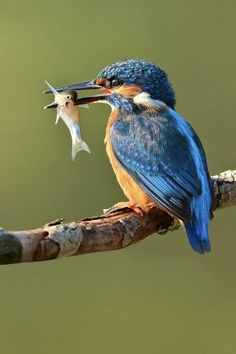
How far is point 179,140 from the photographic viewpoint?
3383mm

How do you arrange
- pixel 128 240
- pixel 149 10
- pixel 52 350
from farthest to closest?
pixel 149 10 < pixel 52 350 < pixel 128 240

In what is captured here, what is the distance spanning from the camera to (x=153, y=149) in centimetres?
338

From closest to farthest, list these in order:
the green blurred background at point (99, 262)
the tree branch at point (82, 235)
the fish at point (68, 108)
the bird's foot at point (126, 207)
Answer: the tree branch at point (82, 235) → the bird's foot at point (126, 207) → the fish at point (68, 108) → the green blurred background at point (99, 262)

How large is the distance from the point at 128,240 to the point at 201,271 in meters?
1.87

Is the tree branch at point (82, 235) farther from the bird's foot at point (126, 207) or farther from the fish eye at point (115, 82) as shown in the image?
the fish eye at point (115, 82)

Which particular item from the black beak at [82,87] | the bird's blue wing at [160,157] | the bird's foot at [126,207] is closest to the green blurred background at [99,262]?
the black beak at [82,87]

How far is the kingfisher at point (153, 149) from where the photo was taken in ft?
10.6

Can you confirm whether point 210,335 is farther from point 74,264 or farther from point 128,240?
point 128,240

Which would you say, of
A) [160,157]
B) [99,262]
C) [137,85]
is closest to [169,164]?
[160,157]

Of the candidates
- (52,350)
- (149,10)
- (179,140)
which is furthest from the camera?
(149,10)

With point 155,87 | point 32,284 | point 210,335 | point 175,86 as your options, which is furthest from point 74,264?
point 155,87

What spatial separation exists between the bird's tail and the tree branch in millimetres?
99

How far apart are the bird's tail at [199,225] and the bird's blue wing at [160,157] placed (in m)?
0.02

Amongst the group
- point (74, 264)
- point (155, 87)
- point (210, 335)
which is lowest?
point (210, 335)
